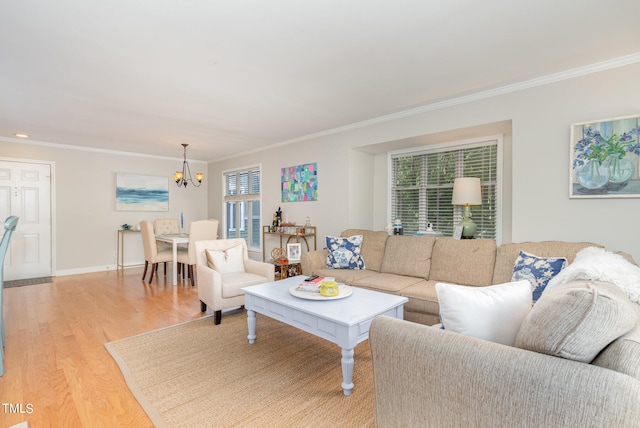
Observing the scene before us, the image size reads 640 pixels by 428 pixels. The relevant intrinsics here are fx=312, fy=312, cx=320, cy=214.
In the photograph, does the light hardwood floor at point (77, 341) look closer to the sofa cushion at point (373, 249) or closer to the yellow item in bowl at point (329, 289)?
the yellow item in bowl at point (329, 289)

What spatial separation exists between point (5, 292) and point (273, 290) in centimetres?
435

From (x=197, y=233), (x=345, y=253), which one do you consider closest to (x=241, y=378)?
(x=345, y=253)

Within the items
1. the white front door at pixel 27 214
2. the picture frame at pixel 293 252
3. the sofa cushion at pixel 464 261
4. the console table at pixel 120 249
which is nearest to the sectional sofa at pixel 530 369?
the sofa cushion at pixel 464 261

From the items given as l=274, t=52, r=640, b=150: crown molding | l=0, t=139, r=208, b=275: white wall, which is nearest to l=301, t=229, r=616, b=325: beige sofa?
l=274, t=52, r=640, b=150: crown molding

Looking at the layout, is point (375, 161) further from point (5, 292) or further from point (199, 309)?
point (5, 292)

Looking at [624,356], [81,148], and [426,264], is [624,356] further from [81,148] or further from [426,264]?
[81,148]

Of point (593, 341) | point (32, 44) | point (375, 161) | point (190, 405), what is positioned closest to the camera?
point (593, 341)

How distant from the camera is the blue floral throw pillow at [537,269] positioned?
237cm

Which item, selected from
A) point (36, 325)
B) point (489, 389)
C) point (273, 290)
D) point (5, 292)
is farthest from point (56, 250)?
point (489, 389)

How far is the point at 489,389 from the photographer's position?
96cm

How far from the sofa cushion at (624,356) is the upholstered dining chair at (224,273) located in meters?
2.89

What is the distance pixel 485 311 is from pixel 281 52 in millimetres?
2164

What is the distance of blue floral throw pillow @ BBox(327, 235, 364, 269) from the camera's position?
12.1ft

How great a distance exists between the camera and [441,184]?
4.20 meters
